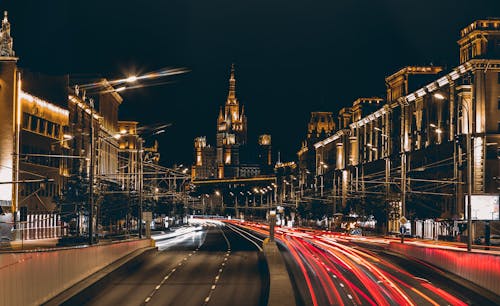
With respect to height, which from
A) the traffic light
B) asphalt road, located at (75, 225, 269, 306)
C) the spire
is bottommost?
asphalt road, located at (75, 225, 269, 306)

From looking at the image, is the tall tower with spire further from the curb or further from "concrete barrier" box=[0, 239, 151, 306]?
"concrete barrier" box=[0, 239, 151, 306]

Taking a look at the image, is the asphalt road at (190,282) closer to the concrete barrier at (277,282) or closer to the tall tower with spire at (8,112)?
the concrete barrier at (277,282)

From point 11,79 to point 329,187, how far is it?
120m

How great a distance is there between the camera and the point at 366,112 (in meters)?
167

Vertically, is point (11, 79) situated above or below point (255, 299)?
above

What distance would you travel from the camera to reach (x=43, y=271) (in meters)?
33.5

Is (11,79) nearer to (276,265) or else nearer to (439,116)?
Result: (276,265)

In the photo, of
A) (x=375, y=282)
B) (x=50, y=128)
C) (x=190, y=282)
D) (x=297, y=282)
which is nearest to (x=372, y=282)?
(x=375, y=282)

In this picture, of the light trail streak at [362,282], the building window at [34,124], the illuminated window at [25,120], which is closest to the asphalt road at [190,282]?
the light trail streak at [362,282]

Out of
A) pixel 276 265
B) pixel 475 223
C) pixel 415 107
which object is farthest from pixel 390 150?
pixel 276 265

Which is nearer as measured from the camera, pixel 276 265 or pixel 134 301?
pixel 134 301

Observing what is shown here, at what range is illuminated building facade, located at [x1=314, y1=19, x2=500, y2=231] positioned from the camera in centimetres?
9481

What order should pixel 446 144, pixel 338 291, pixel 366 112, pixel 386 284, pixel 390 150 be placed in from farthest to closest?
pixel 366 112, pixel 390 150, pixel 446 144, pixel 386 284, pixel 338 291

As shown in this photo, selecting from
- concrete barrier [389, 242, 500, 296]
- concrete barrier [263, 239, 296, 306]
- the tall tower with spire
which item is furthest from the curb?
the tall tower with spire
